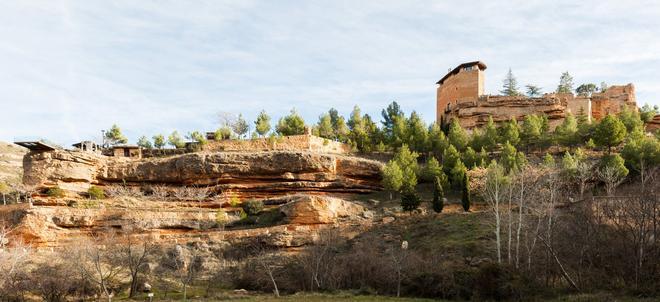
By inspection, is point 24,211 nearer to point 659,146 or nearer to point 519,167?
point 519,167

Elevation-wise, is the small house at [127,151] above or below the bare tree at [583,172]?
above

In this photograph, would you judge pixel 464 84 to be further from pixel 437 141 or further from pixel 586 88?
pixel 586 88

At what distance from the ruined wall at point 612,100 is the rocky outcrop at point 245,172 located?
1320 inches

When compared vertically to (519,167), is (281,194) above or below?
below

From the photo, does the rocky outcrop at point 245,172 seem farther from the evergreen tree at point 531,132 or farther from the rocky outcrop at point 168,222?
the evergreen tree at point 531,132

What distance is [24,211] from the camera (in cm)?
4225

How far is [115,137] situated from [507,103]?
5181 cm

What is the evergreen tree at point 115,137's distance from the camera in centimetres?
6825

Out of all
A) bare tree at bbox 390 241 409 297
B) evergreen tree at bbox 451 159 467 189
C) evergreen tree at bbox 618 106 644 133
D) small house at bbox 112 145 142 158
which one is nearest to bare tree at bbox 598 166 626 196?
evergreen tree at bbox 451 159 467 189

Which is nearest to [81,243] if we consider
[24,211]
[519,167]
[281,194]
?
[24,211]

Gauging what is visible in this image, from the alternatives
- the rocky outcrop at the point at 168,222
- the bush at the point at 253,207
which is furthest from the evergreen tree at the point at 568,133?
the bush at the point at 253,207

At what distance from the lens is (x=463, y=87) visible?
217 ft

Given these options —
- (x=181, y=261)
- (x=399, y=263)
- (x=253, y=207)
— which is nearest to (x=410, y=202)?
(x=399, y=263)

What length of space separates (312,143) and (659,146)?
33.5 meters
